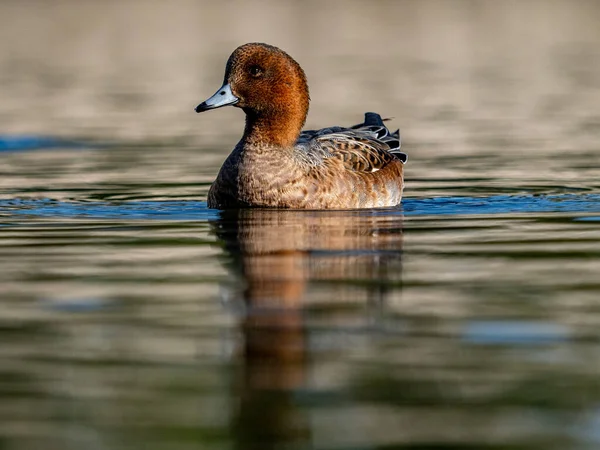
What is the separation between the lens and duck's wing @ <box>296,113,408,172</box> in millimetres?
11445

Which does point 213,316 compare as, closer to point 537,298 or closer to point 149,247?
point 537,298

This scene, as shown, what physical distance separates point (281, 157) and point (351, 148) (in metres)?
1.04

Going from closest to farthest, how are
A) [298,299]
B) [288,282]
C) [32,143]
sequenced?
[298,299], [288,282], [32,143]

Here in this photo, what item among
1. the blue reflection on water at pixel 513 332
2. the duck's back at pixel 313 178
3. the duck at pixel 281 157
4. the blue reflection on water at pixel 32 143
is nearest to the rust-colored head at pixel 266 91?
the duck at pixel 281 157

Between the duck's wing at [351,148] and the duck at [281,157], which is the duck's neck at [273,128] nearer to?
the duck at [281,157]

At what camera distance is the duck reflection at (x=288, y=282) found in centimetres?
511

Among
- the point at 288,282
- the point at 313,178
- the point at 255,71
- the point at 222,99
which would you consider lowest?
the point at 288,282

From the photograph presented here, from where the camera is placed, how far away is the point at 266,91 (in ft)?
37.0

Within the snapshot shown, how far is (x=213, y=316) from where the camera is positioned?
663 cm

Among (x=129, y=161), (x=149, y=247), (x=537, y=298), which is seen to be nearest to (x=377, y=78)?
(x=129, y=161)

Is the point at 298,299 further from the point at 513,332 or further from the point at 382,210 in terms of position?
the point at 382,210

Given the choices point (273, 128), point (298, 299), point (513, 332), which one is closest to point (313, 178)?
point (273, 128)

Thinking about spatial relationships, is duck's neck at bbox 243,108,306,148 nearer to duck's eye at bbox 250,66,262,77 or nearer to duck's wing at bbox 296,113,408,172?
duck's wing at bbox 296,113,408,172

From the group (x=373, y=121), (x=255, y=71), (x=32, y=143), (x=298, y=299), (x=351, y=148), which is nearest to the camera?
(x=298, y=299)
